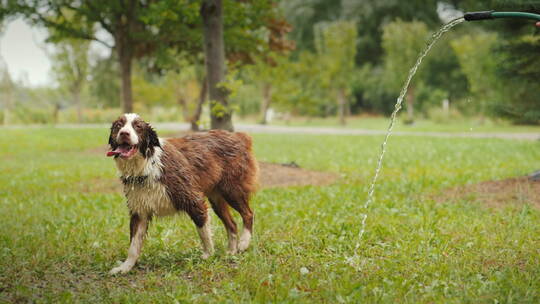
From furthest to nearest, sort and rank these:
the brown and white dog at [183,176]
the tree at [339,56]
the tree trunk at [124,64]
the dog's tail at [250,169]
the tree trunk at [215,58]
→ the tree at [339,56]
the tree trunk at [124,64]
the tree trunk at [215,58]
the dog's tail at [250,169]
the brown and white dog at [183,176]

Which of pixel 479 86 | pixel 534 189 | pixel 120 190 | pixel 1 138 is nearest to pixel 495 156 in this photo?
pixel 534 189

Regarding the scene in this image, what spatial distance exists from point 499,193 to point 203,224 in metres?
5.12

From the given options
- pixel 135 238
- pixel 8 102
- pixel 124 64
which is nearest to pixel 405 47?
pixel 124 64

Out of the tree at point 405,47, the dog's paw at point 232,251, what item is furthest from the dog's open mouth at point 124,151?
the tree at point 405,47

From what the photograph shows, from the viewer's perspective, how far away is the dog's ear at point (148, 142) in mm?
4168

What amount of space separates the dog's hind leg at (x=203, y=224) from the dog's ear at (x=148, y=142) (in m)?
0.64

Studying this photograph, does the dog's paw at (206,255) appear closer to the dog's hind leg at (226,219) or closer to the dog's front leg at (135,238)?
the dog's hind leg at (226,219)

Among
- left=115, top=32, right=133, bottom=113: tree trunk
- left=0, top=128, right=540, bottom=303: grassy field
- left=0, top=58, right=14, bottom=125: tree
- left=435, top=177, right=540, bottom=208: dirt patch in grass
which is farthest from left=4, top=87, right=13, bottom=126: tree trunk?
left=435, top=177, right=540, bottom=208: dirt patch in grass

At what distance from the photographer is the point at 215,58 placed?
412 inches

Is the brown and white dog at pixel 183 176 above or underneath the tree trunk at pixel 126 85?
underneath

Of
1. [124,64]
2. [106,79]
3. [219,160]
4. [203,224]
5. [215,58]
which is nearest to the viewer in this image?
[203,224]

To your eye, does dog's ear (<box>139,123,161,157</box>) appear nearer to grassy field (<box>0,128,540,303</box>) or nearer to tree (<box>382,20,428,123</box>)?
grassy field (<box>0,128,540,303</box>)

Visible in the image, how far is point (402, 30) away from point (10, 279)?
3276 cm

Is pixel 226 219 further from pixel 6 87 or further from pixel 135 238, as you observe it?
pixel 6 87
